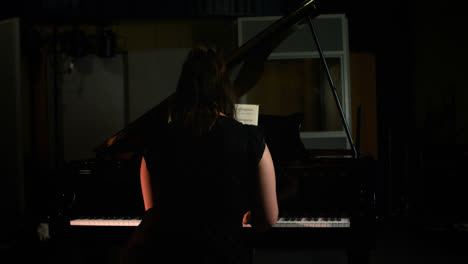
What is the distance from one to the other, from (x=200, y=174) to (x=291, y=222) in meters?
0.82

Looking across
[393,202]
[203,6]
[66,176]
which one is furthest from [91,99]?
[393,202]

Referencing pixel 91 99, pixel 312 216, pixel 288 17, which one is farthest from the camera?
pixel 91 99

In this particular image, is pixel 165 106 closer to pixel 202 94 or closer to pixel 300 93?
pixel 202 94

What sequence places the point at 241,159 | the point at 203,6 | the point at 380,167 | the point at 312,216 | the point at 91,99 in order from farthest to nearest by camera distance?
→ the point at 91,99, the point at 380,167, the point at 203,6, the point at 312,216, the point at 241,159

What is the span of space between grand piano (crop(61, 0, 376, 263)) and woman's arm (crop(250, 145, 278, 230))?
0.53 meters

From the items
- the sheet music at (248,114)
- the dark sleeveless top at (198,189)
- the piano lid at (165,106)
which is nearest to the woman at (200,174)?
the dark sleeveless top at (198,189)

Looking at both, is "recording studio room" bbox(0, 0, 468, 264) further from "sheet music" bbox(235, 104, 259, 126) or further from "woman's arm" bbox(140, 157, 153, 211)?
"woman's arm" bbox(140, 157, 153, 211)

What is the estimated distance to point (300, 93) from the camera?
222 inches

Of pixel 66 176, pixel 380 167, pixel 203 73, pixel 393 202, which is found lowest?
pixel 393 202

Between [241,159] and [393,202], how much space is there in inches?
174

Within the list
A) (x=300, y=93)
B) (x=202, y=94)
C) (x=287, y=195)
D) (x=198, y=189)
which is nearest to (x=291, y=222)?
(x=287, y=195)

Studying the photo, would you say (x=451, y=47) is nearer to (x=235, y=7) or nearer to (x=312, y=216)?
(x=235, y=7)

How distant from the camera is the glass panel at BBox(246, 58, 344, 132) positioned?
5414mm

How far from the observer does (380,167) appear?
5312 mm
